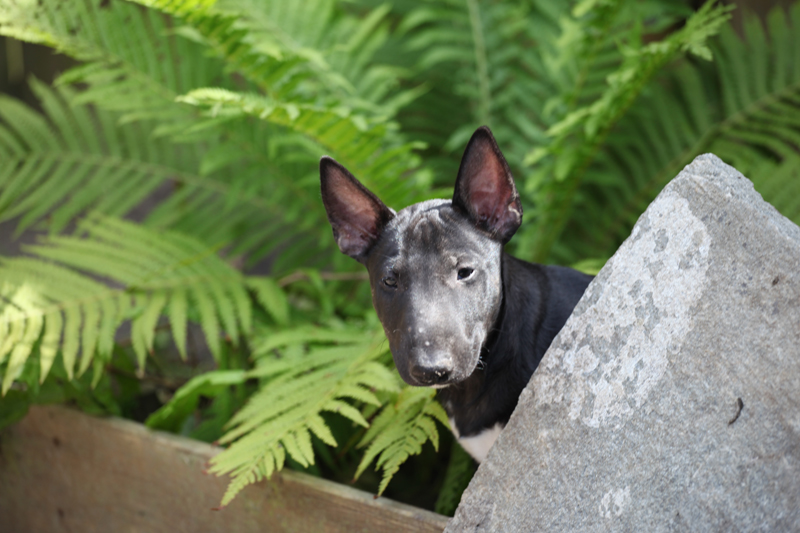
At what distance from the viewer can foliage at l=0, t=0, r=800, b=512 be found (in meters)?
2.17

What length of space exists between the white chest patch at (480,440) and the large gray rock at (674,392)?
203 millimetres

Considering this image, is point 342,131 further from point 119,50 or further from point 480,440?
point 480,440

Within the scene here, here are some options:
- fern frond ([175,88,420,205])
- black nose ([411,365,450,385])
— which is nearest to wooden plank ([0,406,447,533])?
black nose ([411,365,450,385])

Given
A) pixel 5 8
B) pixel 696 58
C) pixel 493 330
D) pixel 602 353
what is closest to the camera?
pixel 602 353

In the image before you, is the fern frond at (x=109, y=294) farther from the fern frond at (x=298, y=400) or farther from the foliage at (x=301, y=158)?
the fern frond at (x=298, y=400)

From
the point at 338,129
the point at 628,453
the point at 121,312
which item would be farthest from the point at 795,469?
the point at 121,312

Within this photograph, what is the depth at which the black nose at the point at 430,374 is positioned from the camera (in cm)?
135

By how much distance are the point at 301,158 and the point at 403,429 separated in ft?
4.80

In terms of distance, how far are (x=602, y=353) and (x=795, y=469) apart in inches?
16.8

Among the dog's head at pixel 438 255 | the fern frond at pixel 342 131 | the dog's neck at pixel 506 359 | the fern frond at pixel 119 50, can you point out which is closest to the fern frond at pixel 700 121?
the fern frond at pixel 342 131

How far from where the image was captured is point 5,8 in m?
2.22

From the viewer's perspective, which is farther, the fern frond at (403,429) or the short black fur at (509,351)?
the fern frond at (403,429)

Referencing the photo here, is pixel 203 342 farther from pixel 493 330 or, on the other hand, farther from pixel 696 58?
pixel 696 58

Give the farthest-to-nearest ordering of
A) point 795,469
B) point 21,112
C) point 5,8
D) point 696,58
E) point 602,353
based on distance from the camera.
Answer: point 696,58 → point 21,112 → point 5,8 → point 602,353 → point 795,469
